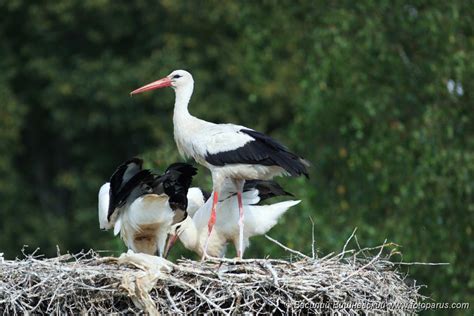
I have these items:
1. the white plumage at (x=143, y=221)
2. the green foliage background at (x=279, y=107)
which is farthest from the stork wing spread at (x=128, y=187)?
the green foliage background at (x=279, y=107)

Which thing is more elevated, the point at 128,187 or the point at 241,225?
the point at 128,187

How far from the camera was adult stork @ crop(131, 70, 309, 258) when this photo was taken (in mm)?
10781

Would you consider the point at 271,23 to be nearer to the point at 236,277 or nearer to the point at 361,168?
the point at 361,168

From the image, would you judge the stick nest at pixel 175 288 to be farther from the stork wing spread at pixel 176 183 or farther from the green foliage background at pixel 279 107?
the green foliage background at pixel 279 107

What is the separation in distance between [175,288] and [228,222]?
229 centimetres

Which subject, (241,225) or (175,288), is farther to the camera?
(241,225)

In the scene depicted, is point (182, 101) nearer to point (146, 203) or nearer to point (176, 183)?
point (176, 183)

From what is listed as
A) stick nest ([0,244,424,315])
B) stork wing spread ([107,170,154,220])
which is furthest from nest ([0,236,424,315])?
stork wing spread ([107,170,154,220])

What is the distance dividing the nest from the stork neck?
2.14 m

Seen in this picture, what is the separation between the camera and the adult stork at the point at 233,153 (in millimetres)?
10781

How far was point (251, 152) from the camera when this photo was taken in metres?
10.8

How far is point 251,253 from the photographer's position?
16.3 m

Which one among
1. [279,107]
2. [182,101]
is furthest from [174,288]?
[279,107]

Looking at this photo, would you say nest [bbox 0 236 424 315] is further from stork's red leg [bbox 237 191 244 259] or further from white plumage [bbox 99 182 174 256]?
stork's red leg [bbox 237 191 244 259]
